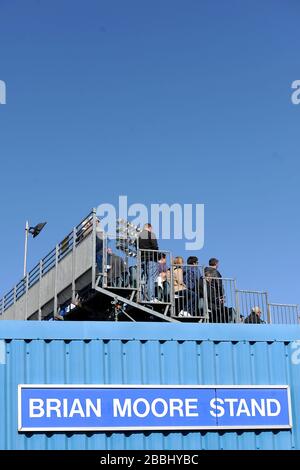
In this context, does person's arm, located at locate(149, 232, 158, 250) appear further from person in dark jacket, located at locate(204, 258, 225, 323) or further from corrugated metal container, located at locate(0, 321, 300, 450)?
corrugated metal container, located at locate(0, 321, 300, 450)

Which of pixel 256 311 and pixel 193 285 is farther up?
pixel 193 285

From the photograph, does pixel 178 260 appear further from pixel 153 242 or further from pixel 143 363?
pixel 143 363

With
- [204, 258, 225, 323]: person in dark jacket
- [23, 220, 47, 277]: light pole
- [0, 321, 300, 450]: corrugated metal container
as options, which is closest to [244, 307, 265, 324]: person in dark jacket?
[204, 258, 225, 323]: person in dark jacket

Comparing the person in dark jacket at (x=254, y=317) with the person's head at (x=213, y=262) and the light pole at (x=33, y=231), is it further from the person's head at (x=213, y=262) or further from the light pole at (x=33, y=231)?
the light pole at (x=33, y=231)

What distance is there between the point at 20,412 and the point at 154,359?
2.48m

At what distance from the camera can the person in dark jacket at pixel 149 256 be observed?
16.9 meters

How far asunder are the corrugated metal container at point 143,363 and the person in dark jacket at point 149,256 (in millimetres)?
2808

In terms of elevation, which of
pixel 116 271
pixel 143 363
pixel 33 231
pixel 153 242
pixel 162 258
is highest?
pixel 33 231

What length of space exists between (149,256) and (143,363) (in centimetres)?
374

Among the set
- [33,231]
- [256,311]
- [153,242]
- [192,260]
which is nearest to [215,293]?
[192,260]

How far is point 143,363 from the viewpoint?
1379 centimetres

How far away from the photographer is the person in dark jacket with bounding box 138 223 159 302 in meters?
16.9

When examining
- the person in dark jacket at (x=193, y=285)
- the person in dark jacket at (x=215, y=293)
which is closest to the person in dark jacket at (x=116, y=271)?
the person in dark jacket at (x=193, y=285)
